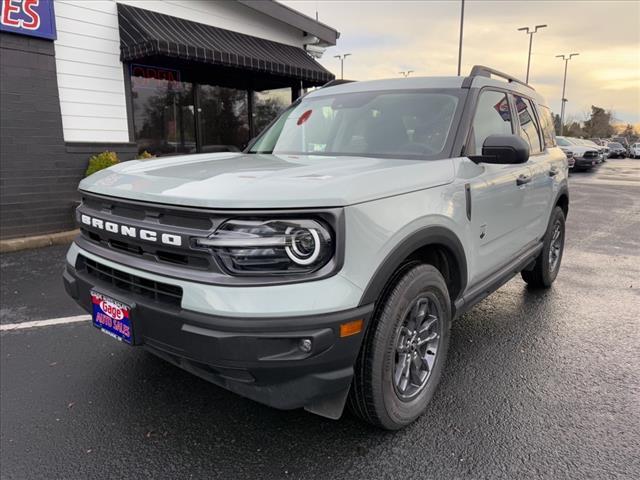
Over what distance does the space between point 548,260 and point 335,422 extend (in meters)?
3.18

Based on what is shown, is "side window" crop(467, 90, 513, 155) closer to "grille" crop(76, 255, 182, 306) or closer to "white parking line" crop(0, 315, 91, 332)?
"grille" crop(76, 255, 182, 306)

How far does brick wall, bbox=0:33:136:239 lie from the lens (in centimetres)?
704

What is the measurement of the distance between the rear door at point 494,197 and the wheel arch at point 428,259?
19 cm

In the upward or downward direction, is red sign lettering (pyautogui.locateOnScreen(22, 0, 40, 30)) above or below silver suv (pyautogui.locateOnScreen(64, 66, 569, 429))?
above

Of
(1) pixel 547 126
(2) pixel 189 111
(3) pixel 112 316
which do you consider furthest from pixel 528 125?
(2) pixel 189 111

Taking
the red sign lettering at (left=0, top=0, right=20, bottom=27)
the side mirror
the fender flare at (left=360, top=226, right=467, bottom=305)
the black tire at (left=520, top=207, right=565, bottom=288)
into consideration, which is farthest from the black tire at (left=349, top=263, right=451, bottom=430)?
the red sign lettering at (left=0, top=0, right=20, bottom=27)

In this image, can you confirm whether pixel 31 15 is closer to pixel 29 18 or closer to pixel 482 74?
pixel 29 18

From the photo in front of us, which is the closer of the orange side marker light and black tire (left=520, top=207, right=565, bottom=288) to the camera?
the orange side marker light

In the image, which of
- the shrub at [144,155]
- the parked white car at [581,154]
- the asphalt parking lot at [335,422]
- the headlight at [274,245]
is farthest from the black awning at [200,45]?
the parked white car at [581,154]

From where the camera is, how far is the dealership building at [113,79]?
23.5 ft

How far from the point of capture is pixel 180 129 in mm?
10156

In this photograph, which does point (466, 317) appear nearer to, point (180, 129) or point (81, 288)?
point (81, 288)

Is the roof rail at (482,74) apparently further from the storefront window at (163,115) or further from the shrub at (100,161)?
the storefront window at (163,115)

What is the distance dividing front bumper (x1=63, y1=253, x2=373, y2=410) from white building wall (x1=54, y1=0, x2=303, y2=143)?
273 inches
